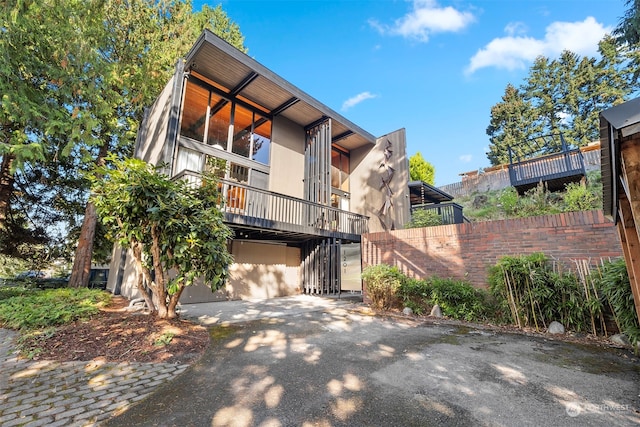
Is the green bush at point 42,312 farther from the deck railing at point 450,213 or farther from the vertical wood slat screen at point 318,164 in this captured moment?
the deck railing at point 450,213

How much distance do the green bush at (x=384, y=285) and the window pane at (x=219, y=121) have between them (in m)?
6.62

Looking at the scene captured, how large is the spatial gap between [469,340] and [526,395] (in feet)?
5.93

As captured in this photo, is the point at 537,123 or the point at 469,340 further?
the point at 537,123

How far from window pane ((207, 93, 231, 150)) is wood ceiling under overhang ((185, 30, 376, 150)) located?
1.89ft

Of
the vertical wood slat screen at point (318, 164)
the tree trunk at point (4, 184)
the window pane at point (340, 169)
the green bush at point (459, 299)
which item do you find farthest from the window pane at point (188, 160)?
the green bush at point (459, 299)

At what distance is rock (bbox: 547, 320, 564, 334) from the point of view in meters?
4.23

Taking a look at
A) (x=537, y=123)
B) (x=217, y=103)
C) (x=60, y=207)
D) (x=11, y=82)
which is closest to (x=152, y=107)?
(x=217, y=103)

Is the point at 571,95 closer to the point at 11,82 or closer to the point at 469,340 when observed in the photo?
the point at 469,340

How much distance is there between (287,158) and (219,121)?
9.24 feet

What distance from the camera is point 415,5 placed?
8719mm

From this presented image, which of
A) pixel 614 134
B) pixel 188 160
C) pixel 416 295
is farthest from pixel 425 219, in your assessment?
pixel 188 160

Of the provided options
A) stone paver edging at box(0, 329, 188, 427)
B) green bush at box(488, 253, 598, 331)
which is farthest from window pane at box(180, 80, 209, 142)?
green bush at box(488, 253, 598, 331)

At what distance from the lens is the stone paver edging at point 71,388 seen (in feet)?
6.63

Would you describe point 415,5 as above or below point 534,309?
above
